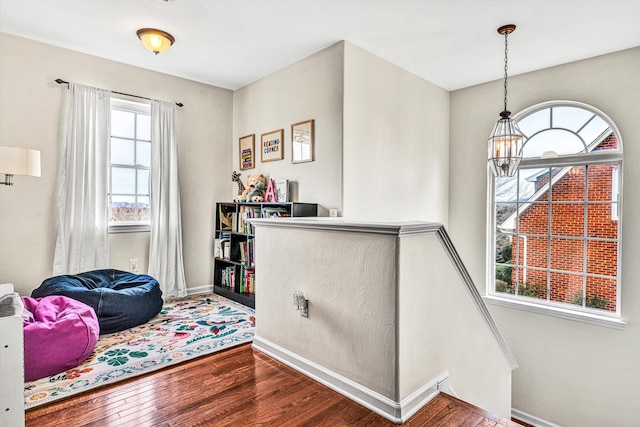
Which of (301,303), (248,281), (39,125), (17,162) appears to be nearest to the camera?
(301,303)

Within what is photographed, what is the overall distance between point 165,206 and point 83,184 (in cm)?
81

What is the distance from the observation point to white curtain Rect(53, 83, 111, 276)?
11.2ft

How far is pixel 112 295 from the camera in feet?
9.75

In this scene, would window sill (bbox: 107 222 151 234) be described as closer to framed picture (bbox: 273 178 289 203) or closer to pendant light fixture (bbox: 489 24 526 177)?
framed picture (bbox: 273 178 289 203)

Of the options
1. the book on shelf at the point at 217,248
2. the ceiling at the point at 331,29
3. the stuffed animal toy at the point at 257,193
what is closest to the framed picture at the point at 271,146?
the stuffed animal toy at the point at 257,193

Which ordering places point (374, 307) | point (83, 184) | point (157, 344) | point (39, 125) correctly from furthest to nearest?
point (83, 184) < point (39, 125) < point (157, 344) < point (374, 307)

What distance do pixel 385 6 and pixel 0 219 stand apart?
3736 mm

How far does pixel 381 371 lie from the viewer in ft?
5.70

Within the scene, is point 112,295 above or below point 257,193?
below

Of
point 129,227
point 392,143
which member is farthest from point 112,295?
point 392,143

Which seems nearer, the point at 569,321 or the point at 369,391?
the point at 369,391

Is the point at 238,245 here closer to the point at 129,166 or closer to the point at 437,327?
the point at 129,166

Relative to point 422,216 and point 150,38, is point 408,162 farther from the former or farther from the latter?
point 150,38

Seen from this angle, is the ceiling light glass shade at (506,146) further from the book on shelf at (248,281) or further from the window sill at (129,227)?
the window sill at (129,227)
